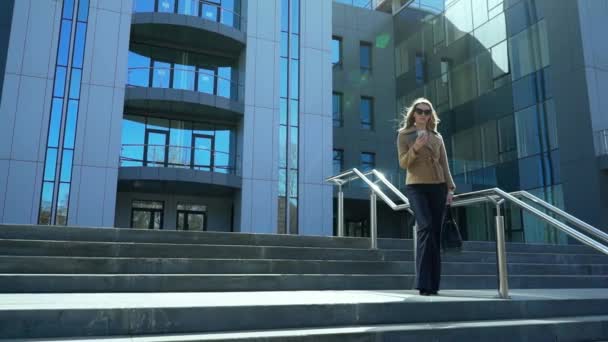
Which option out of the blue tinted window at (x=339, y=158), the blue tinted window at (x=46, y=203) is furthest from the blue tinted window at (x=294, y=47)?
the blue tinted window at (x=46, y=203)

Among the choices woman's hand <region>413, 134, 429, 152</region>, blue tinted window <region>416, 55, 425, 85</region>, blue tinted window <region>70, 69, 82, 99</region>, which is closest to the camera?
woman's hand <region>413, 134, 429, 152</region>

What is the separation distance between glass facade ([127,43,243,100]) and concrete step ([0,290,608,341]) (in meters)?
13.0

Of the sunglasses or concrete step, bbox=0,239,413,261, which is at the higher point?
the sunglasses

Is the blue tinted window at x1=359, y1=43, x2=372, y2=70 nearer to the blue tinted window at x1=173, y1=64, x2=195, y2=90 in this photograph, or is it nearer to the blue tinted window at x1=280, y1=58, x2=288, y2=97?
the blue tinted window at x1=280, y1=58, x2=288, y2=97

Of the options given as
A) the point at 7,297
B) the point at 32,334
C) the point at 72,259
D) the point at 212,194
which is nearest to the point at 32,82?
the point at 212,194

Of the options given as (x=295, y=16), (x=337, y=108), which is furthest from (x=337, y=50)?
(x=295, y=16)

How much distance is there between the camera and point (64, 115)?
14.6 m

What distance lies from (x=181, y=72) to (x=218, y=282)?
1284 cm

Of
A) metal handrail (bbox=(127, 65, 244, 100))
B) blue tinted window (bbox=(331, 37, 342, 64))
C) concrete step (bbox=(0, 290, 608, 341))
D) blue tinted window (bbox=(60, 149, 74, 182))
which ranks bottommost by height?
concrete step (bbox=(0, 290, 608, 341))

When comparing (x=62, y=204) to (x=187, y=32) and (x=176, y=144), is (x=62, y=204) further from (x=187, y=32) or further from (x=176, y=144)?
(x=187, y=32)

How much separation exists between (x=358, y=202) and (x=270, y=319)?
719 inches

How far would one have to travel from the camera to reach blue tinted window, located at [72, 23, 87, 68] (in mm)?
15078

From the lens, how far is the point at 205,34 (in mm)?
17344

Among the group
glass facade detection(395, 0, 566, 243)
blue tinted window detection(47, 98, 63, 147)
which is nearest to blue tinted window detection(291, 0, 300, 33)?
glass facade detection(395, 0, 566, 243)
